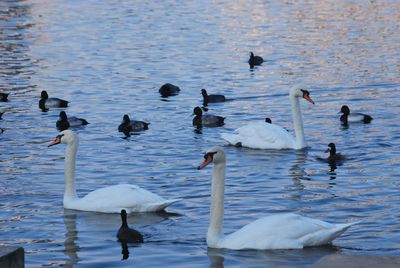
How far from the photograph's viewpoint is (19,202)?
53.6ft

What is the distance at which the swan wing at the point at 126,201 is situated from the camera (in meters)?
15.3

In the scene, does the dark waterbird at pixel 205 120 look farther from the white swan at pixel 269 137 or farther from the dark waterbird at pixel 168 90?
the dark waterbird at pixel 168 90

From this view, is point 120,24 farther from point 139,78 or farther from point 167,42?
point 139,78

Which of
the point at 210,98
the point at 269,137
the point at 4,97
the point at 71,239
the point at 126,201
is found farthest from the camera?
the point at 4,97

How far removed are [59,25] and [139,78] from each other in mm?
17227

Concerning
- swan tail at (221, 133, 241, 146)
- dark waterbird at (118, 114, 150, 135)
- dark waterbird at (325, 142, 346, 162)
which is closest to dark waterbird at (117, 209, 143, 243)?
dark waterbird at (325, 142, 346, 162)

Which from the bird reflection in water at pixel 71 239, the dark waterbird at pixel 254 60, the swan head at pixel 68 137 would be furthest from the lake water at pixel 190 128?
the swan head at pixel 68 137

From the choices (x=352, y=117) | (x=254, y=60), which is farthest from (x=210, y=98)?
(x=254, y=60)

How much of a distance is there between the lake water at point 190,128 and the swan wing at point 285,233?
0.14 m

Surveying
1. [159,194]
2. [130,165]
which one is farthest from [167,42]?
[159,194]

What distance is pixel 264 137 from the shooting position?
20734mm

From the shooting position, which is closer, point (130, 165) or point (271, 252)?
point (271, 252)

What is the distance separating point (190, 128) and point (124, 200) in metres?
7.96

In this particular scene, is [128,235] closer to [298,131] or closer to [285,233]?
[285,233]
